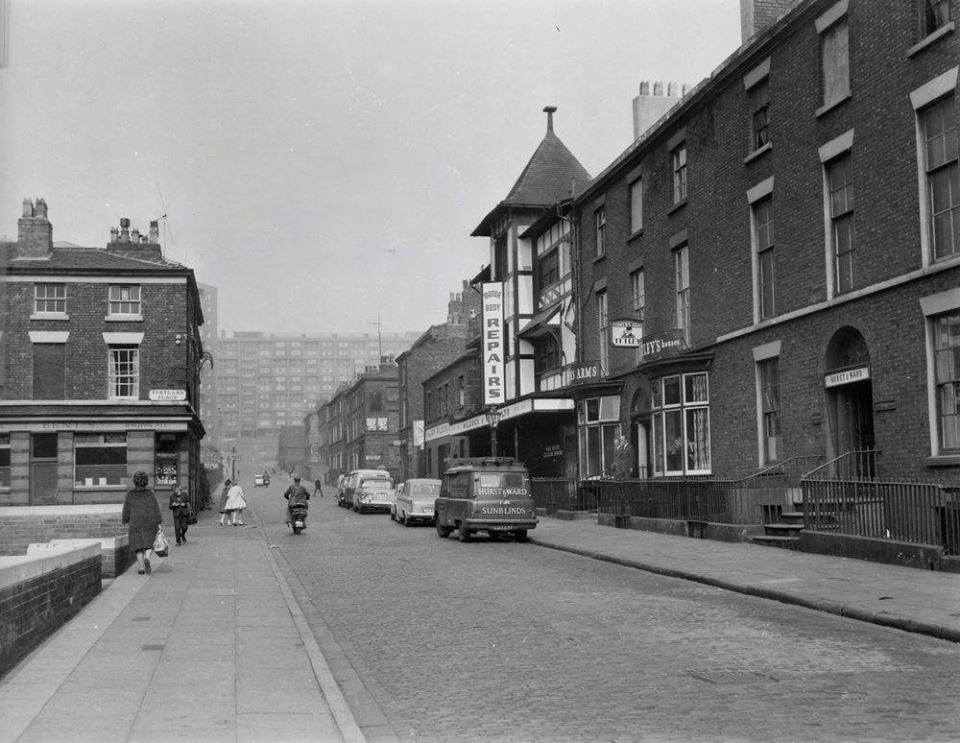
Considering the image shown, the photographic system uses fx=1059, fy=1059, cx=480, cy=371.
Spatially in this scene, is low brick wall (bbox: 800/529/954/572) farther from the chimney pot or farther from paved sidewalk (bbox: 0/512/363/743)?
the chimney pot

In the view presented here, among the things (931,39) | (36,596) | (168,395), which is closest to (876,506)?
(931,39)

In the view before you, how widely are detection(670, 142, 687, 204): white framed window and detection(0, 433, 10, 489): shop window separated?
23.9m

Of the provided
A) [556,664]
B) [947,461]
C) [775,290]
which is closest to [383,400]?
[775,290]

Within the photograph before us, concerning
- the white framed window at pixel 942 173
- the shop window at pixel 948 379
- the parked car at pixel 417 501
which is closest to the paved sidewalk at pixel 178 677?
the shop window at pixel 948 379

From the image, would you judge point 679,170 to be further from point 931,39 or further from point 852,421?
point 931,39

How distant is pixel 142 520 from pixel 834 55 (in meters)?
14.9

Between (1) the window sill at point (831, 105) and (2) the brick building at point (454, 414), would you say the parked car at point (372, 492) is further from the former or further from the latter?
(1) the window sill at point (831, 105)

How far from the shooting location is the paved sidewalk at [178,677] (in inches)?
254

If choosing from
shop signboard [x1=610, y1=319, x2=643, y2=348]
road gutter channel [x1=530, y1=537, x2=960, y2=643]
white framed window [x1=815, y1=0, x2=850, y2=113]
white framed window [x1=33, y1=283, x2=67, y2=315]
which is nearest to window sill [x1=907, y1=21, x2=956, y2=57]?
white framed window [x1=815, y1=0, x2=850, y2=113]

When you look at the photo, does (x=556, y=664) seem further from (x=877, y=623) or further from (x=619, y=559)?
(x=619, y=559)

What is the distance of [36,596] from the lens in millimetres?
9445

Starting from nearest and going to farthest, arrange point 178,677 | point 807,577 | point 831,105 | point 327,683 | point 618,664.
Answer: point 327,683
point 178,677
point 618,664
point 807,577
point 831,105

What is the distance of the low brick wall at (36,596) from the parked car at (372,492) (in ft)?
90.2

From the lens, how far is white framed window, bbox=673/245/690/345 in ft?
87.4
